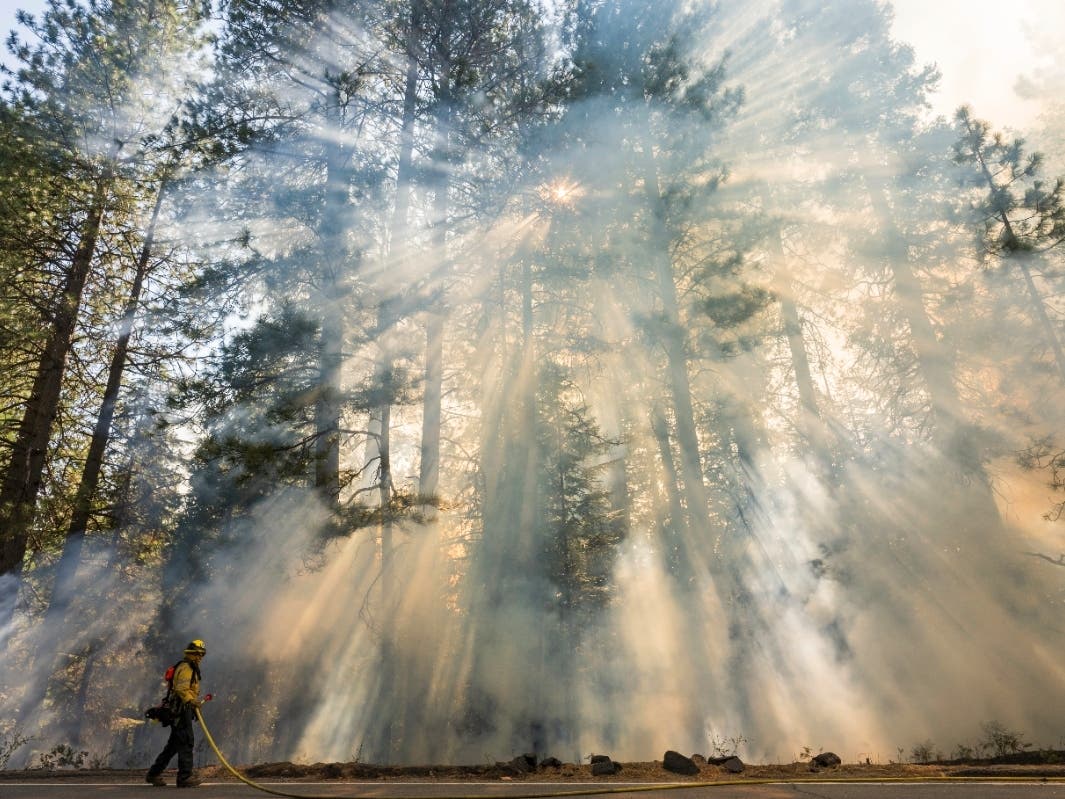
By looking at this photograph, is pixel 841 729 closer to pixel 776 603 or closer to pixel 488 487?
pixel 776 603

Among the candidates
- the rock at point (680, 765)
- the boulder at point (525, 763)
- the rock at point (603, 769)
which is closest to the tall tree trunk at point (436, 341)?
the boulder at point (525, 763)

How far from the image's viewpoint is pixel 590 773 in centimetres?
849

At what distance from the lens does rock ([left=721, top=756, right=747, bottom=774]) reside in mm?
8484

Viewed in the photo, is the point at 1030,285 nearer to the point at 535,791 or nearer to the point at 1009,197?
the point at 1009,197

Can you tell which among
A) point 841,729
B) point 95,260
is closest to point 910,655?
point 841,729

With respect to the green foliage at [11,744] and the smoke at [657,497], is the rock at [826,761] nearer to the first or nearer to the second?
the smoke at [657,497]

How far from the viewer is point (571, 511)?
15539 mm

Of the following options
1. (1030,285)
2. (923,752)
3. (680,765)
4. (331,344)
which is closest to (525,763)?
(680,765)

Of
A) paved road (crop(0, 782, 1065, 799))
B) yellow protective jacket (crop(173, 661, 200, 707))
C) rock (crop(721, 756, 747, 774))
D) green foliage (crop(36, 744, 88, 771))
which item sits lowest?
paved road (crop(0, 782, 1065, 799))

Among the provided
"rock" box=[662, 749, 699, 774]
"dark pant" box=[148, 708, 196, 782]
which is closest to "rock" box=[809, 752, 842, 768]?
"rock" box=[662, 749, 699, 774]

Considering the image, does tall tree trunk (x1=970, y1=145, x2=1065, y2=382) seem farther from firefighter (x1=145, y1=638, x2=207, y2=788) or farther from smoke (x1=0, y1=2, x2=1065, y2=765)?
firefighter (x1=145, y1=638, x2=207, y2=788)

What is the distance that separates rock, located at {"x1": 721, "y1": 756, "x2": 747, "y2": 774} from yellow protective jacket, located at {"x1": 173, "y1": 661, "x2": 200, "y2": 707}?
6399 mm

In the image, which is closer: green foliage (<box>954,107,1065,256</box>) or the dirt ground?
the dirt ground

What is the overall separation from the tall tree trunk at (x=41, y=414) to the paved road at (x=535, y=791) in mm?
5356
